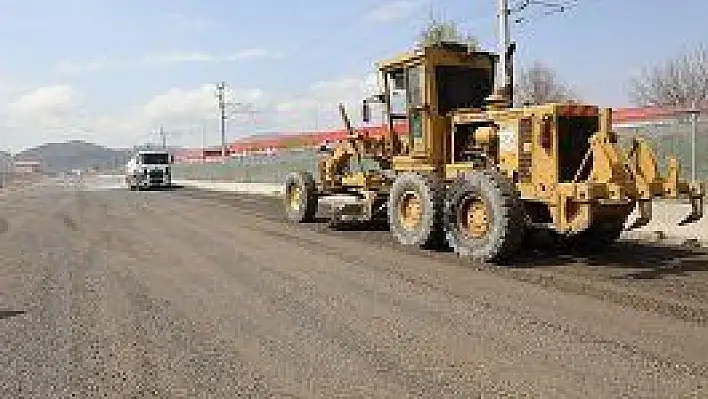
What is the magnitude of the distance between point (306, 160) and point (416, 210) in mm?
17167

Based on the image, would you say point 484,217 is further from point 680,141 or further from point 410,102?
point 680,141

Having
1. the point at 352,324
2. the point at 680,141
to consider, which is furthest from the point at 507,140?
the point at 352,324

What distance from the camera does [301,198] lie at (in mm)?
16359

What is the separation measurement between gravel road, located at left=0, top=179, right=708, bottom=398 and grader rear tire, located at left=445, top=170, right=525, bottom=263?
1.02ft

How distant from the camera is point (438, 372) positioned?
5520 millimetres

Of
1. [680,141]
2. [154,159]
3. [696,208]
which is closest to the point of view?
[696,208]

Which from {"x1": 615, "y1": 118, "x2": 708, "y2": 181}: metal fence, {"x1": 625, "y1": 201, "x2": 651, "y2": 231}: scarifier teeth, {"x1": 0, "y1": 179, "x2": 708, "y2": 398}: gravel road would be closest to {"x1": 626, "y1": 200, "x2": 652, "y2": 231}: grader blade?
{"x1": 625, "y1": 201, "x2": 651, "y2": 231}: scarifier teeth

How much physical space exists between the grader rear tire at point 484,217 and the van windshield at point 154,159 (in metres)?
30.8

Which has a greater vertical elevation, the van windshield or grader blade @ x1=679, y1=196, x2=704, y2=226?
the van windshield

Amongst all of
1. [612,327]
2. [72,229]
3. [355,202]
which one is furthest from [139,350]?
[72,229]

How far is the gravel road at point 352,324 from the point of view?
5395 millimetres

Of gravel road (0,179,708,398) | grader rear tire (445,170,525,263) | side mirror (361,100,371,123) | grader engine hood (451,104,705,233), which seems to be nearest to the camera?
gravel road (0,179,708,398)

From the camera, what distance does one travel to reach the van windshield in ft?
130

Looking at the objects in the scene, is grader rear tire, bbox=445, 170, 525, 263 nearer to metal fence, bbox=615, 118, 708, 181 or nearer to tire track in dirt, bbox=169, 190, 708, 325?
tire track in dirt, bbox=169, 190, 708, 325
